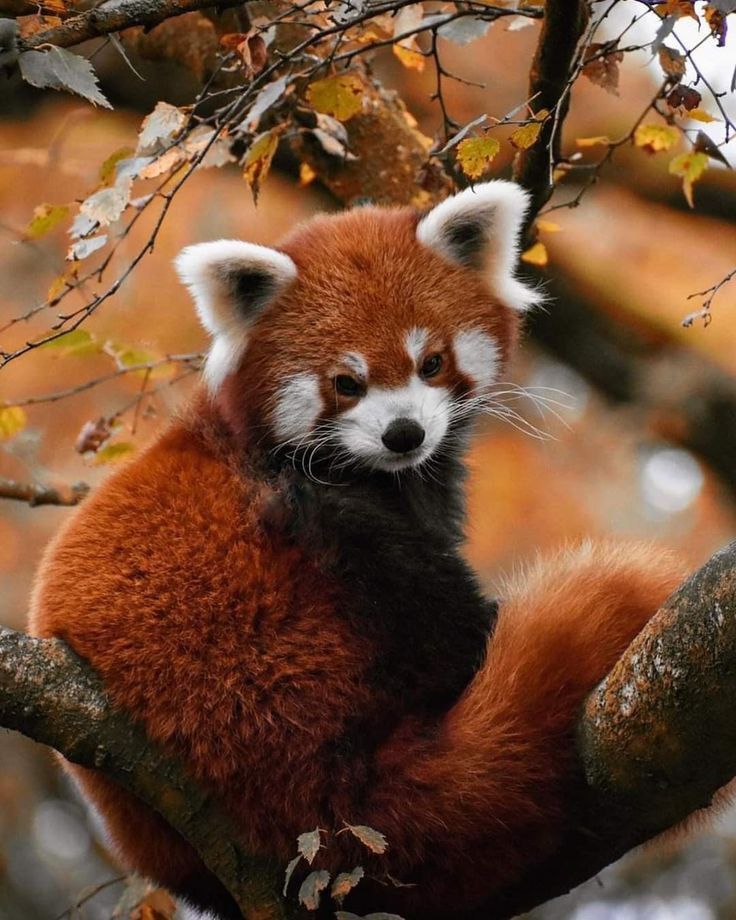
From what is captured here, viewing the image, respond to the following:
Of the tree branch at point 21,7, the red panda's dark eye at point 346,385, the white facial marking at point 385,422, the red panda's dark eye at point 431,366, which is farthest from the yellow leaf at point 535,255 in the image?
the tree branch at point 21,7

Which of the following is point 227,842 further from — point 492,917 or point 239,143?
point 239,143

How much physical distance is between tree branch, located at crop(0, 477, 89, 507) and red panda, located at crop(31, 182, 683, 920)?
1212 mm

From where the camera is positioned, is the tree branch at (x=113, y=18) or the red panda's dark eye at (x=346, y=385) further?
the red panda's dark eye at (x=346, y=385)

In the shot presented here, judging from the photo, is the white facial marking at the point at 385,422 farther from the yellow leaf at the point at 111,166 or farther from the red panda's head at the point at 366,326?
the yellow leaf at the point at 111,166

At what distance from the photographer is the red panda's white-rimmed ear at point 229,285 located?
3146mm

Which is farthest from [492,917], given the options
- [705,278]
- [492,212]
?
[705,278]

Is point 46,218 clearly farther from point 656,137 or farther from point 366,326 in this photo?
point 656,137

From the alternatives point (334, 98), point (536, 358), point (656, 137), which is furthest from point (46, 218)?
point (536, 358)

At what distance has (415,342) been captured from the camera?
314 centimetres

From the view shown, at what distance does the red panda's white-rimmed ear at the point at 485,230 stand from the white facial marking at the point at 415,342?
35 centimetres

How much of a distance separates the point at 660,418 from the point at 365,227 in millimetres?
2913

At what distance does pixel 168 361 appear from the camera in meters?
4.37

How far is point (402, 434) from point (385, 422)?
0.06m

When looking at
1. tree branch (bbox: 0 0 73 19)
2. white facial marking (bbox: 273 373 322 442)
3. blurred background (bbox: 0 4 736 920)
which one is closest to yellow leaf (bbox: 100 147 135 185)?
tree branch (bbox: 0 0 73 19)
